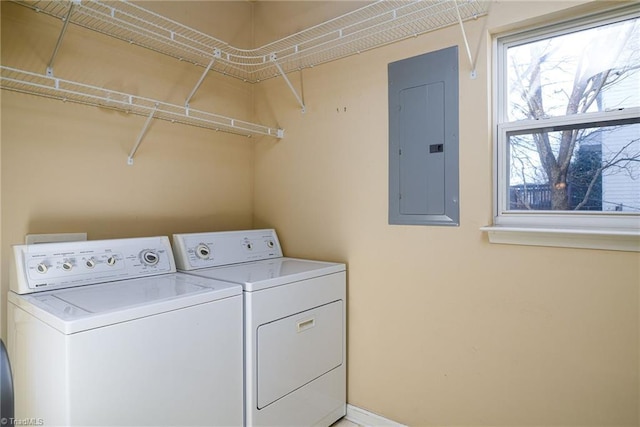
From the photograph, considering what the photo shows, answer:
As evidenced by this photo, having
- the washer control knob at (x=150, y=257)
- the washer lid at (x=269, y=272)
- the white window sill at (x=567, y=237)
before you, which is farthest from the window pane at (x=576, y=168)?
the washer control knob at (x=150, y=257)

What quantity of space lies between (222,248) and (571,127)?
5.90 feet

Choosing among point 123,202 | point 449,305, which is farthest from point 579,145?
point 123,202

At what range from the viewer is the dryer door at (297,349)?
5.33 feet

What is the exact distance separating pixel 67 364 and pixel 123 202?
41.7 inches

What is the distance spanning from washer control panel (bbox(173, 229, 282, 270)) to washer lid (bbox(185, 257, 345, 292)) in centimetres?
5

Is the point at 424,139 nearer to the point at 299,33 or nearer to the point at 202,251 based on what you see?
the point at 299,33

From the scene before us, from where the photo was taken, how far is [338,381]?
80.1 inches

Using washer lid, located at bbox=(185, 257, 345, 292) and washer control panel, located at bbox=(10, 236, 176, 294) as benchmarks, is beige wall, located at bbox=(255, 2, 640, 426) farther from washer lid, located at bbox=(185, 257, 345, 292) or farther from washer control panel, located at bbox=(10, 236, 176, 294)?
washer control panel, located at bbox=(10, 236, 176, 294)

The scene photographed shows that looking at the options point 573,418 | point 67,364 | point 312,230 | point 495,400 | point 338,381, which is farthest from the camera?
point 312,230

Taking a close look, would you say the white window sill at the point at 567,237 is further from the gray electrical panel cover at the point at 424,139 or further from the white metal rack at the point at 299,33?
the white metal rack at the point at 299,33

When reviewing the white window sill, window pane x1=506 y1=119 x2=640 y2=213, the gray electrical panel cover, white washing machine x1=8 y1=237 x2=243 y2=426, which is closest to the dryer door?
white washing machine x1=8 y1=237 x2=243 y2=426

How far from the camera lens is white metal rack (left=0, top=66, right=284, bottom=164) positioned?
157 centimetres

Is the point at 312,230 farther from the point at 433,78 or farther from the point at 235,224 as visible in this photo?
the point at 433,78

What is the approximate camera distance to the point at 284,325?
5.60 feet
